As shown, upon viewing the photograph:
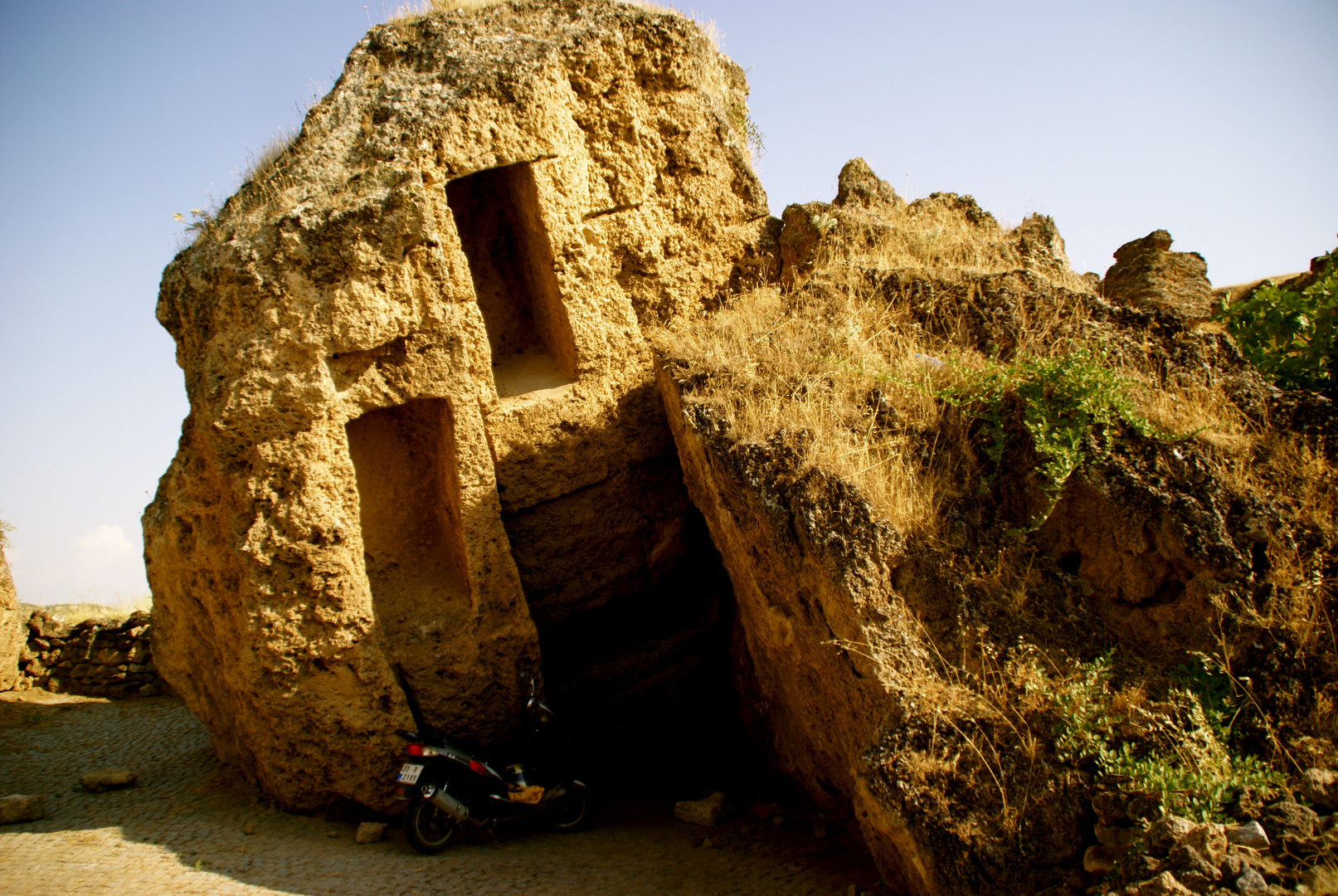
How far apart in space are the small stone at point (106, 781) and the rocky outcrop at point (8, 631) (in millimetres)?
3614

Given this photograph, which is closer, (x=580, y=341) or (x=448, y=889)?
A: (x=448, y=889)

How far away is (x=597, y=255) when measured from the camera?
22.5 feet

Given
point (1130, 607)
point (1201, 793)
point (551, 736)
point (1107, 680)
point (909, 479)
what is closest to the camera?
point (1201, 793)

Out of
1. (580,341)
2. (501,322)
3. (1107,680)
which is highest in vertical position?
(501,322)

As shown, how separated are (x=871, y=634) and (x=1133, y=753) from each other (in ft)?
4.19

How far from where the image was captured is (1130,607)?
4.53 meters

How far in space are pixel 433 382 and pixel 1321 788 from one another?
5.43 m

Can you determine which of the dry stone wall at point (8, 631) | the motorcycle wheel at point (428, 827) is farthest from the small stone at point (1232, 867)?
the dry stone wall at point (8, 631)

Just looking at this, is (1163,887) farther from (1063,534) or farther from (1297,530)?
(1297,530)

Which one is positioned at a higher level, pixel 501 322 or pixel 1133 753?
pixel 501 322

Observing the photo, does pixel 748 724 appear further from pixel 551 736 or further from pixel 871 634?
pixel 871 634

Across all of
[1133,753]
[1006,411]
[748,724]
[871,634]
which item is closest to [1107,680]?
[1133,753]

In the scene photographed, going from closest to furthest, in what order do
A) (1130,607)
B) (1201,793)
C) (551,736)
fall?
(1201,793) < (1130,607) < (551,736)

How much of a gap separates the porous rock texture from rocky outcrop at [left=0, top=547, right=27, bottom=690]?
3916 millimetres
